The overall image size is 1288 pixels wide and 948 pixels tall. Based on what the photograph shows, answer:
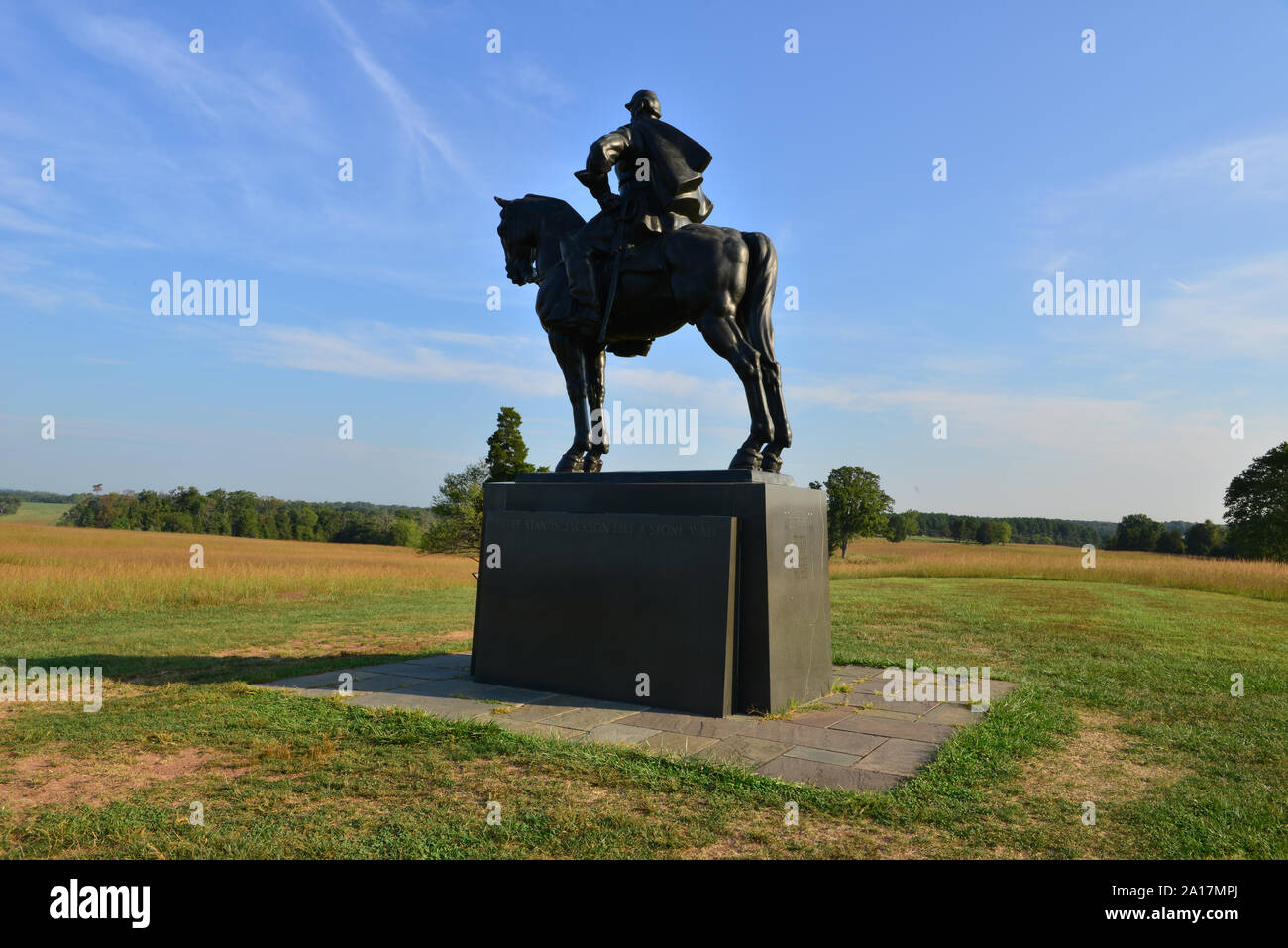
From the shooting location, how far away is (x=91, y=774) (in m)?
4.06

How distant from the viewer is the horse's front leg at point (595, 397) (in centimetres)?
709

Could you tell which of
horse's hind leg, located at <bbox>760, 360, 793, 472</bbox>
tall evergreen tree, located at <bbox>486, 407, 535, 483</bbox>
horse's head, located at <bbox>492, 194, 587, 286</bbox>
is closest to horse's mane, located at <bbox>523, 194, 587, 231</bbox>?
horse's head, located at <bbox>492, 194, 587, 286</bbox>

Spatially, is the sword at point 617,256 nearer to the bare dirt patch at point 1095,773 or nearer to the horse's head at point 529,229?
the horse's head at point 529,229

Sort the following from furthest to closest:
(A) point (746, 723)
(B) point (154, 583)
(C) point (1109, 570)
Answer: (C) point (1109, 570) → (B) point (154, 583) → (A) point (746, 723)

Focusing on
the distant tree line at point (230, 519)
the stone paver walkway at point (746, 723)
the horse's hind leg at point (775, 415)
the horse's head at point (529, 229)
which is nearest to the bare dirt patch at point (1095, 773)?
the stone paver walkway at point (746, 723)

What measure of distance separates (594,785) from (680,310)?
3.97m

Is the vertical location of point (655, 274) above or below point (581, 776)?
above

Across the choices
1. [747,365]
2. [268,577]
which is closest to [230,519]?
A: [268,577]

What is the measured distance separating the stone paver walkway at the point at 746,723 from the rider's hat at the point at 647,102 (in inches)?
192

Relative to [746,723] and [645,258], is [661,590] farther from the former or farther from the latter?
[645,258]

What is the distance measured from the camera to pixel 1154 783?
4.05 metres

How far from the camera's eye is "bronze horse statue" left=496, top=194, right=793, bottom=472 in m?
6.16

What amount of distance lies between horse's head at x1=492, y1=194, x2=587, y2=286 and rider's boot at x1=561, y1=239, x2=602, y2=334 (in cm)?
37
